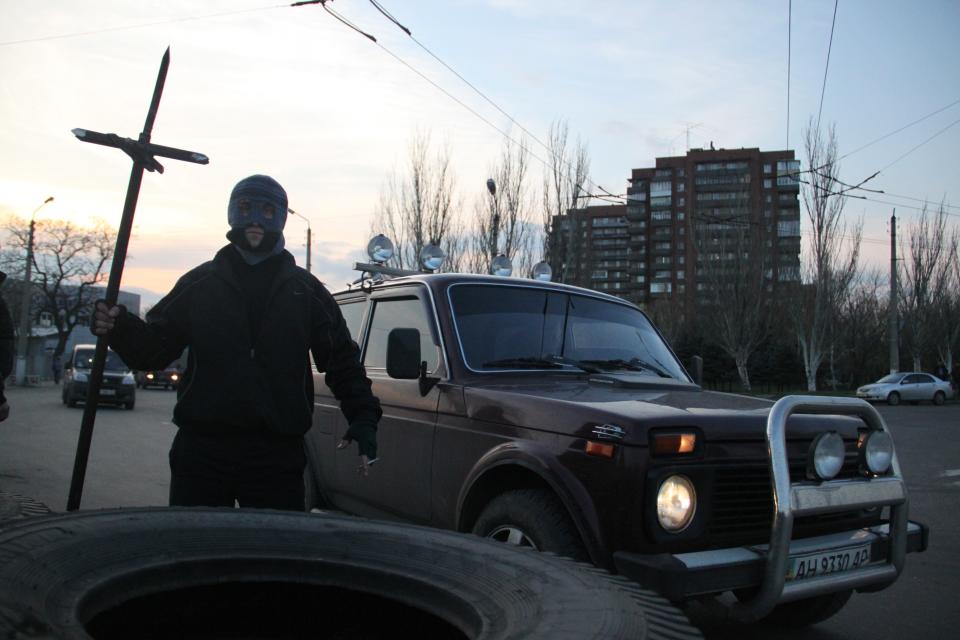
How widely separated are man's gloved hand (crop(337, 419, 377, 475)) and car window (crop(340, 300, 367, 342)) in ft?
6.37

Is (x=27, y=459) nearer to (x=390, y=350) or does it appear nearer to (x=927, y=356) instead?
(x=390, y=350)

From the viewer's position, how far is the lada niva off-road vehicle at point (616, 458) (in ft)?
9.83

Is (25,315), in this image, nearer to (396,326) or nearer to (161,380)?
(161,380)

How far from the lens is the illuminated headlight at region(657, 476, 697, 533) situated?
9.88 ft

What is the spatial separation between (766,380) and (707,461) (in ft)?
159

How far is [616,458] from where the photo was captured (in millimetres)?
3016

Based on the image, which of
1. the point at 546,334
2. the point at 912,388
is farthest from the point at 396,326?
the point at 912,388

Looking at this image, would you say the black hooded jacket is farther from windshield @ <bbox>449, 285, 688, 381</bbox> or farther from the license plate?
the license plate

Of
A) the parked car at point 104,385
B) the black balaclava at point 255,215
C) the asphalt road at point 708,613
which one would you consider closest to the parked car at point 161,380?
the parked car at point 104,385

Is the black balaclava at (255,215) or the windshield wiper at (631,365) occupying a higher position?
the black balaclava at (255,215)

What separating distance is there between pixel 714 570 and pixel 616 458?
54cm

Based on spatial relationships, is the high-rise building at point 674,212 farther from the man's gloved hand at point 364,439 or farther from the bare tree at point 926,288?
the man's gloved hand at point 364,439

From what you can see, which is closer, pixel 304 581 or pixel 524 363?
pixel 304 581

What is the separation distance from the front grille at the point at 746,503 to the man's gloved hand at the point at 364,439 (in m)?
1.38
